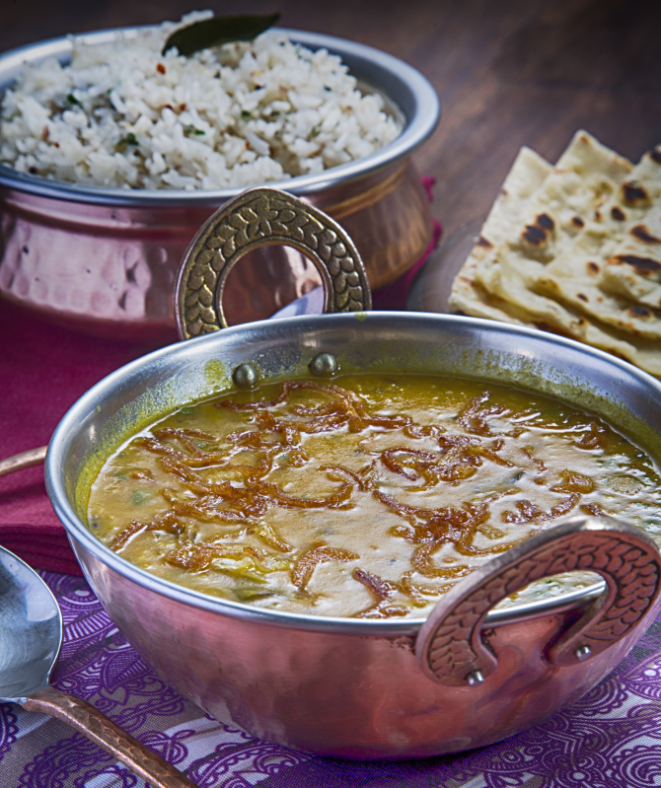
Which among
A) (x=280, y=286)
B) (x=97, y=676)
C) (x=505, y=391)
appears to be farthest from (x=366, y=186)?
(x=97, y=676)

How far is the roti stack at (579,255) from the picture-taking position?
7.29 feet

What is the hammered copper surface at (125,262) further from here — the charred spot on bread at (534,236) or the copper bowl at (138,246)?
the charred spot on bread at (534,236)

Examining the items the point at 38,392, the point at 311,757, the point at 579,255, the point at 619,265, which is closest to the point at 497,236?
the point at 579,255

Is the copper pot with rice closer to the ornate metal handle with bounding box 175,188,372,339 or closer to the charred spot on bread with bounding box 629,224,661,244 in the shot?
the ornate metal handle with bounding box 175,188,372,339

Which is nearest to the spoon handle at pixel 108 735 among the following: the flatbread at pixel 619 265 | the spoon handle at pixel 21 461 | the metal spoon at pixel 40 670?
the metal spoon at pixel 40 670

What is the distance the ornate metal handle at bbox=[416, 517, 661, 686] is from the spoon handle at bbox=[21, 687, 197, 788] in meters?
0.37

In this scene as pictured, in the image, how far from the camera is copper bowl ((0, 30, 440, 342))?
1998 mm

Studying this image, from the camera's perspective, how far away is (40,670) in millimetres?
1311

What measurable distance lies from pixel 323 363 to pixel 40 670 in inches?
29.1

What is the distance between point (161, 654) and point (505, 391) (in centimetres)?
85

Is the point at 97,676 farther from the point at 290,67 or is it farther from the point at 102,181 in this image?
the point at 290,67

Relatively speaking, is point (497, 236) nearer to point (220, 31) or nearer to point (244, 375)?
point (220, 31)

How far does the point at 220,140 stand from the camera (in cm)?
237

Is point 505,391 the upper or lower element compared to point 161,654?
upper
